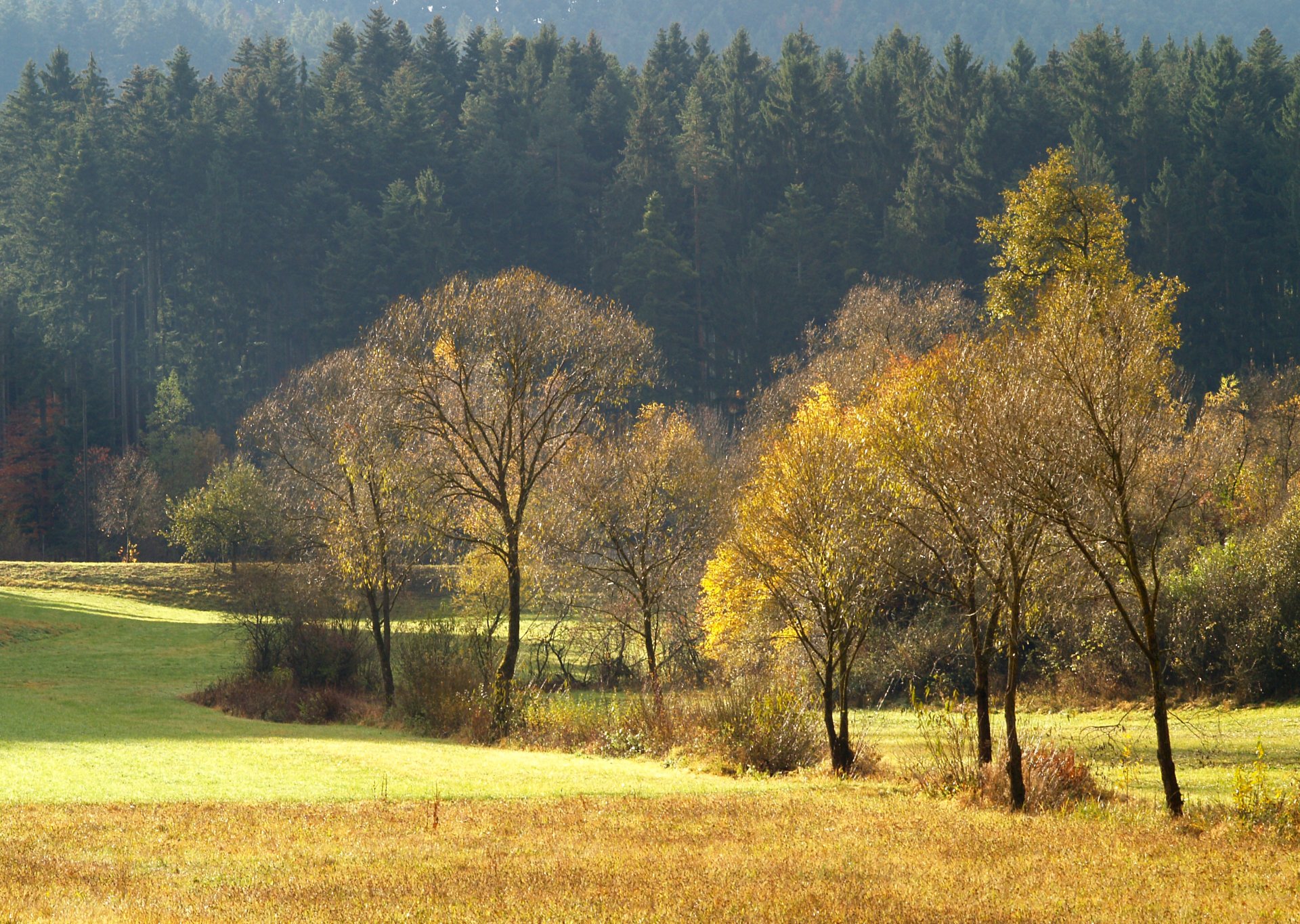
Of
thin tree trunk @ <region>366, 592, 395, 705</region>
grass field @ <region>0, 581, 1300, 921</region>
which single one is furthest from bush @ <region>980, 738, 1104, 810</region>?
thin tree trunk @ <region>366, 592, 395, 705</region>

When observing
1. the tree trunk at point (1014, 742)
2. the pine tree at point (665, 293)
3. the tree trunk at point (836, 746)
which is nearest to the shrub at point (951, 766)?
the tree trunk at point (1014, 742)

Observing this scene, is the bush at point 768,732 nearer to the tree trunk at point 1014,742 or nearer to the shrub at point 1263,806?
the tree trunk at point 1014,742

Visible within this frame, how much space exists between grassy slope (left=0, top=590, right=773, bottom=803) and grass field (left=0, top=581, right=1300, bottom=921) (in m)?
0.11

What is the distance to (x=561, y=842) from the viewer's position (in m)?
Answer: 13.8

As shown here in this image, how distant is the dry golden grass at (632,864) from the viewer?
10242mm

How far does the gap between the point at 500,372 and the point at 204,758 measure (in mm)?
14505

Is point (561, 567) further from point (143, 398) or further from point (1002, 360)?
point (143, 398)

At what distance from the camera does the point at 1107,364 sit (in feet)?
47.2

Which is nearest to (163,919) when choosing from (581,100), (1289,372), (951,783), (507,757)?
(951,783)

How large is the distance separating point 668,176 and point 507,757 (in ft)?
245

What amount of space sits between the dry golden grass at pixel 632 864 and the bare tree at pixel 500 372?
16961 millimetres

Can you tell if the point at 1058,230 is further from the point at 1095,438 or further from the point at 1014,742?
the point at 1095,438

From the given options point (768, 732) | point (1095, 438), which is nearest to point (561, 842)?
point (1095, 438)

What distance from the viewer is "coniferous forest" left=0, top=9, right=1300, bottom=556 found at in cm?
7919
